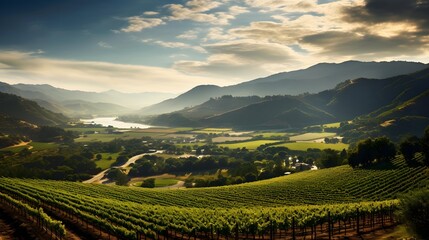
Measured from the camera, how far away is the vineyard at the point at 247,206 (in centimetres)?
4616

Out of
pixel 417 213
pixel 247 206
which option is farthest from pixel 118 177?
pixel 417 213

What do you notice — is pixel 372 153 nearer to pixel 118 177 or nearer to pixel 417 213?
pixel 417 213

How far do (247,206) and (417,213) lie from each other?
169 feet

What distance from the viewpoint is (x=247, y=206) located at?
81.6 metres

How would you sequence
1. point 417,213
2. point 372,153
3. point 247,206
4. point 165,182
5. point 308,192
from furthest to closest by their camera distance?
point 165,182 → point 372,153 → point 308,192 → point 247,206 → point 417,213

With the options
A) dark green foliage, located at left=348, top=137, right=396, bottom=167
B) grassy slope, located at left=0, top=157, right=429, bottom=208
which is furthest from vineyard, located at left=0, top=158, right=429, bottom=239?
dark green foliage, located at left=348, top=137, right=396, bottom=167

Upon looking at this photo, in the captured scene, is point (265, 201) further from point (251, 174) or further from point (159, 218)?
point (251, 174)

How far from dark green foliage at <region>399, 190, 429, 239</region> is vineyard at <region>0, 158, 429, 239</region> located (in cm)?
924

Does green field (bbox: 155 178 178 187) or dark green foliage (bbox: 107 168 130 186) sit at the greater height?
dark green foliage (bbox: 107 168 130 186)

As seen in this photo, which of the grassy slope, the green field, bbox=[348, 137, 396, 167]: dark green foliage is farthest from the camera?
the green field

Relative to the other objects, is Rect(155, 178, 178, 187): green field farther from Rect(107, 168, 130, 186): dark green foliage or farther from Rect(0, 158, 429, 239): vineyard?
Rect(0, 158, 429, 239): vineyard

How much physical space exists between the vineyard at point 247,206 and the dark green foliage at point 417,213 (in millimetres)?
9237

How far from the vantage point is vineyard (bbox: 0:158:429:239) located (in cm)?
4616

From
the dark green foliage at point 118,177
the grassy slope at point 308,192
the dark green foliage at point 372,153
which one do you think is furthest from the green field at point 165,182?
the dark green foliage at point 372,153
